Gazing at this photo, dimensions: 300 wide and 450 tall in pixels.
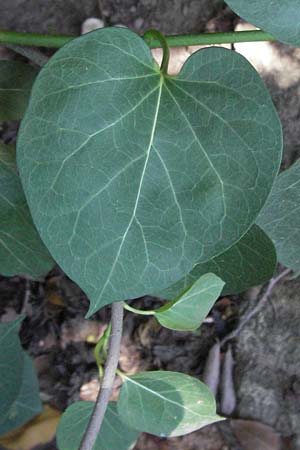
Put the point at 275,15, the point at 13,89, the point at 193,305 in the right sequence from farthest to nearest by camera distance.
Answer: the point at 13,89, the point at 193,305, the point at 275,15

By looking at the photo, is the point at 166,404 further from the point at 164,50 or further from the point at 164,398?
the point at 164,50

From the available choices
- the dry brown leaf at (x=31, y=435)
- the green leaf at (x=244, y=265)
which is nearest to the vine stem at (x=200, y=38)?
the green leaf at (x=244, y=265)

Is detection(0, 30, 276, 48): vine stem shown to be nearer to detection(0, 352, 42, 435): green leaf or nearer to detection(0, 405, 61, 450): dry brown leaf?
detection(0, 352, 42, 435): green leaf

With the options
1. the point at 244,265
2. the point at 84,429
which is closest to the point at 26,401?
the point at 84,429

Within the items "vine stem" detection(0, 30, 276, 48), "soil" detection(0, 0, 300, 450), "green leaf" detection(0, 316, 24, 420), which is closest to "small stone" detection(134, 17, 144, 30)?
"soil" detection(0, 0, 300, 450)

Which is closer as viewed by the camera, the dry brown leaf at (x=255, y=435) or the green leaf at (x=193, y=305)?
the green leaf at (x=193, y=305)

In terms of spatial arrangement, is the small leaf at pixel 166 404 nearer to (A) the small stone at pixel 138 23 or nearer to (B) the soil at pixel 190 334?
(B) the soil at pixel 190 334

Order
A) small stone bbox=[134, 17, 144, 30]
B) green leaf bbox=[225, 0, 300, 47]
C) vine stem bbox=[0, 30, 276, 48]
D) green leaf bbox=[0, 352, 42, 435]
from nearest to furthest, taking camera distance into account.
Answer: green leaf bbox=[225, 0, 300, 47] < vine stem bbox=[0, 30, 276, 48] < green leaf bbox=[0, 352, 42, 435] < small stone bbox=[134, 17, 144, 30]
